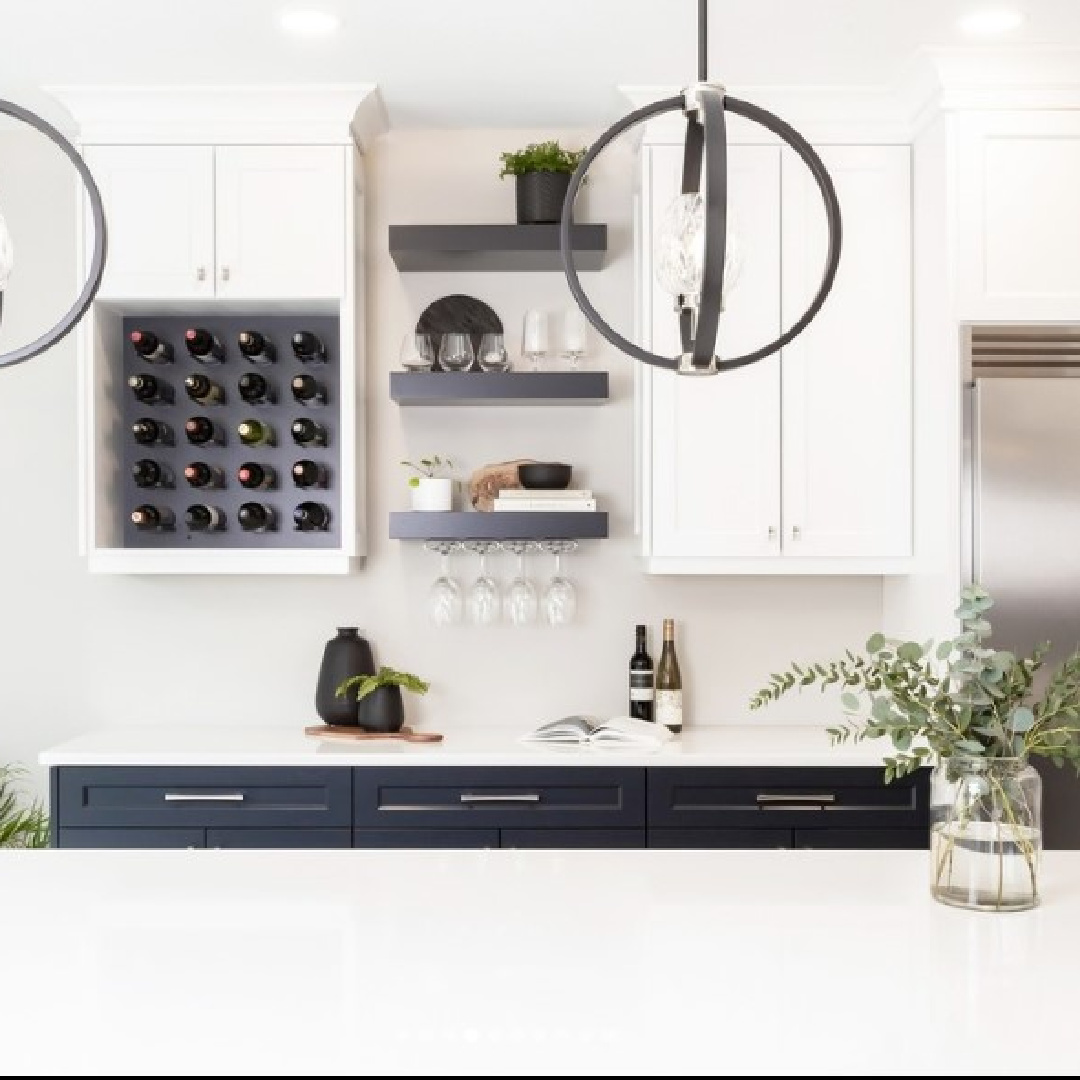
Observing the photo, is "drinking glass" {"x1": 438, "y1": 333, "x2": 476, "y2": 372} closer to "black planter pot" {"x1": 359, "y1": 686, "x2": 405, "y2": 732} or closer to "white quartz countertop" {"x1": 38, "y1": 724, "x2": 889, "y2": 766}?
"black planter pot" {"x1": 359, "y1": 686, "x2": 405, "y2": 732}

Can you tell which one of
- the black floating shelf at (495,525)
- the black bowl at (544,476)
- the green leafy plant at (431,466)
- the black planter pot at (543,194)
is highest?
the black planter pot at (543,194)

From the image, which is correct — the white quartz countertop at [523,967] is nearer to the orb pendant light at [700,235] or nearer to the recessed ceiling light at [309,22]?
the orb pendant light at [700,235]

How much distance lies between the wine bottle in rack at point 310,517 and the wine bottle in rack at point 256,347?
1.46 feet

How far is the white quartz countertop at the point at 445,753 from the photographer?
10.7 ft

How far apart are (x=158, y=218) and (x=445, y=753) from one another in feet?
5.41

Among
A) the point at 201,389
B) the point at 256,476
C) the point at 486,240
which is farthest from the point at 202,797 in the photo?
the point at 486,240

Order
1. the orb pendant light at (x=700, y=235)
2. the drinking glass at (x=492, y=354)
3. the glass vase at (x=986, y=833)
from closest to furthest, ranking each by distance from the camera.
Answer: the orb pendant light at (x=700, y=235) < the glass vase at (x=986, y=833) < the drinking glass at (x=492, y=354)

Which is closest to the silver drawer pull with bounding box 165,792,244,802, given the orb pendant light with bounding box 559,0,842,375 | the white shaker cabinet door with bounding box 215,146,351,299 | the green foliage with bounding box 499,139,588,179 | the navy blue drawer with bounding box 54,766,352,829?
the navy blue drawer with bounding box 54,766,352,829

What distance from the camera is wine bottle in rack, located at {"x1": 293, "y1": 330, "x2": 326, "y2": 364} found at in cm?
358

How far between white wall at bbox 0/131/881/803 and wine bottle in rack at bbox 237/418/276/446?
32 cm

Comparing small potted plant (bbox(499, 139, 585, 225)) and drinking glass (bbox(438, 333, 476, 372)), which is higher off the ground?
small potted plant (bbox(499, 139, 585, 225))

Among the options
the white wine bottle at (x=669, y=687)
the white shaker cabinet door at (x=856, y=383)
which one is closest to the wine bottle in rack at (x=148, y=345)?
the white wine bottle at (x=669, y=687)

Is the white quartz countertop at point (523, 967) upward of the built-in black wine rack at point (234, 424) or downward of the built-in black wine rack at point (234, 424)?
downward

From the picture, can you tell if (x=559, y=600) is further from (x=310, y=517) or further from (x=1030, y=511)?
(x=1030, y=511)
